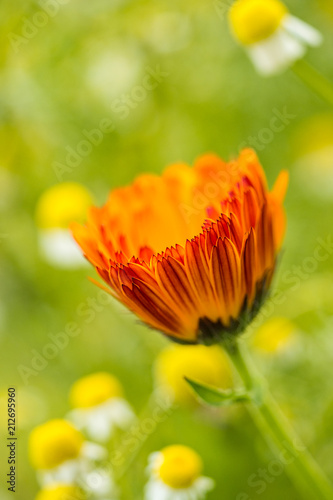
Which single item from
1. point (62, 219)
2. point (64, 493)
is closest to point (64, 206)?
point (62, 219)

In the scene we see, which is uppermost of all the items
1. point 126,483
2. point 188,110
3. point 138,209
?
point 138,209

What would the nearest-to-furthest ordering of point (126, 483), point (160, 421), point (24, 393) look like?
point (126, 483)
point (160, 421)
point (24, 393)

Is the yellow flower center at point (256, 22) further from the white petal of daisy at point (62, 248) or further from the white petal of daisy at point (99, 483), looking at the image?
the white petal of daisy at point (99, 483)

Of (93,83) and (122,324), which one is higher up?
(93,83)

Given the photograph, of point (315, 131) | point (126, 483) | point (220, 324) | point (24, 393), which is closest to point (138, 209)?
point (220, 324)

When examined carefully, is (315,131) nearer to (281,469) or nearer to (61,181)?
(61,181)

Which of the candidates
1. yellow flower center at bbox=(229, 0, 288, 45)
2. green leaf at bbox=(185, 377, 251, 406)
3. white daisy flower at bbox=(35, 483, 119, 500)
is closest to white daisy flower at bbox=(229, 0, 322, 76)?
yellow flower center at bbox=(229, 0, 288, 45)
